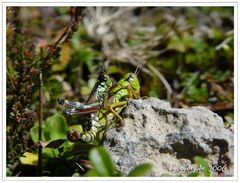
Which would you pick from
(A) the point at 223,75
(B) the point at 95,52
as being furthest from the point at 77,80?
(A) the point at 223,75

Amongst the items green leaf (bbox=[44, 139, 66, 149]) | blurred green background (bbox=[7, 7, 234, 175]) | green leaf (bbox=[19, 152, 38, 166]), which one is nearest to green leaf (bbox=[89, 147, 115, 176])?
Result: green leaf (bbox=[44, 139, 66, 149])

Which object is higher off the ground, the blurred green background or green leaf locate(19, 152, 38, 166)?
the blurred green background

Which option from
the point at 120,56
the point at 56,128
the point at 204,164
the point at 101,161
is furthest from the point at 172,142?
the point at 120,56

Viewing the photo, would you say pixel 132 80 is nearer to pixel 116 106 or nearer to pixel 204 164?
pixel 116 106

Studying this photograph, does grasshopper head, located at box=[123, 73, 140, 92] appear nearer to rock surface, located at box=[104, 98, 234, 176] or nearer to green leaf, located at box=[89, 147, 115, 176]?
rock surface, located at box=[104, 98, 234, 176]
